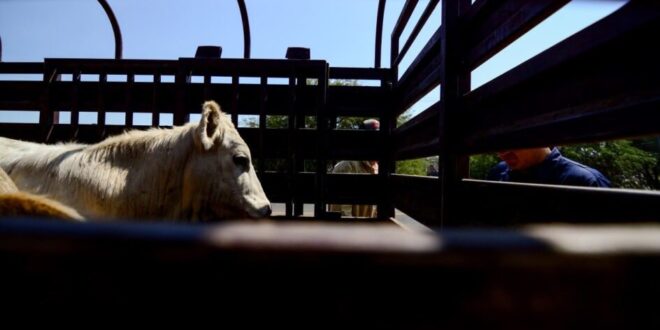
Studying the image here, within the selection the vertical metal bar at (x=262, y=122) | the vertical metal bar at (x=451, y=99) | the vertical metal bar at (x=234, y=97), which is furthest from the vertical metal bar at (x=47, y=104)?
the vertical metal bar at (x=451, y=99)

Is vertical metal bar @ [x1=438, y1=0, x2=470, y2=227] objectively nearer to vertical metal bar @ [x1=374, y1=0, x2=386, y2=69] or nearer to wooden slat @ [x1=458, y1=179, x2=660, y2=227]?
wooden slat @ [x1=458, y1=179, x2=660, y2=227]

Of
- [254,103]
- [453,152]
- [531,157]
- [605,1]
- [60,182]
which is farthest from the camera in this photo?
[254,103]

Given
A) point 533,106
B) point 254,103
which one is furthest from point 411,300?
point 254,103

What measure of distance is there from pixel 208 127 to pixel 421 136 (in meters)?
1.88

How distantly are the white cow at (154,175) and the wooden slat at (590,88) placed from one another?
2052 mm

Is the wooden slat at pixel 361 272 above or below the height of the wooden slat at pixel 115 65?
below

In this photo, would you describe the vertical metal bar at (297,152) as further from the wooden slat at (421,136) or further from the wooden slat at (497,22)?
the wooden slat at (497,22)

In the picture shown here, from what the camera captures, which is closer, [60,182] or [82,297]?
[82,297]

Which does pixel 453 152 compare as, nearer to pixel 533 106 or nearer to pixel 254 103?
pixel 533 106

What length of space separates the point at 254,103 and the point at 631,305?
4.43 m

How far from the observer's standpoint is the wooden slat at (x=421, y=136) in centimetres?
281

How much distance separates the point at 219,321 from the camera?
0.42 meters

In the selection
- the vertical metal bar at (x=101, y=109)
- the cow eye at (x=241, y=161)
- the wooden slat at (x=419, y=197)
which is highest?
the vertical metal bar at (x=101, y=109)

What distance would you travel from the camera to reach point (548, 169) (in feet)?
11.7
